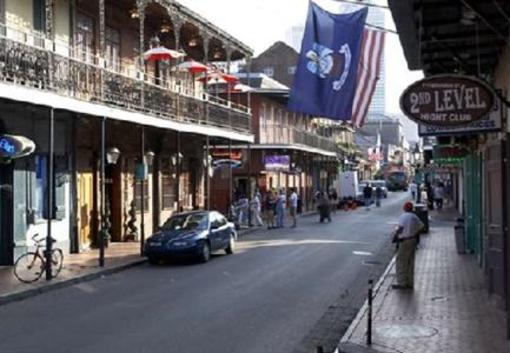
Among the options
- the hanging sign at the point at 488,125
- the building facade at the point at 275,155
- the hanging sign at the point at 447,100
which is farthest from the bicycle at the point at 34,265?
the building facade at the point at 275,155

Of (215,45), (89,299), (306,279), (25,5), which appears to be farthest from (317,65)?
(215,45)

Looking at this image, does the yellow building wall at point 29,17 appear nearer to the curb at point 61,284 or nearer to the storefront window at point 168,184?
the curb at point 61,284

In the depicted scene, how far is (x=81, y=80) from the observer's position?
787 inches

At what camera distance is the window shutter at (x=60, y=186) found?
74.1 ft

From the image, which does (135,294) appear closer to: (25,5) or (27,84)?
(27,84)

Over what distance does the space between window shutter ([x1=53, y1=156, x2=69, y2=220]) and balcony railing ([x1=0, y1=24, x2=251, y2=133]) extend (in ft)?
8.36

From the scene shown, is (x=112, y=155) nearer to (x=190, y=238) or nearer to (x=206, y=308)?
(x=190, y=238)

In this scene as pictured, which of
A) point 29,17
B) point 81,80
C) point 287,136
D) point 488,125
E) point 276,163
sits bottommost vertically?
point 488,125

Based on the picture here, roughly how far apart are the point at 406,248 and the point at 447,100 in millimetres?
6829

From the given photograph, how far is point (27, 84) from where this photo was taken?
17.3 meters

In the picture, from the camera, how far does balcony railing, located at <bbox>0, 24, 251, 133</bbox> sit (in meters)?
17.1

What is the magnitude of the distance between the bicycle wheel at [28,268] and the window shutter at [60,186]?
4.61 metres

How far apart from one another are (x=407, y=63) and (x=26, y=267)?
9.33 meters

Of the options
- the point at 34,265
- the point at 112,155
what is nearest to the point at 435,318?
the point at 34,265
